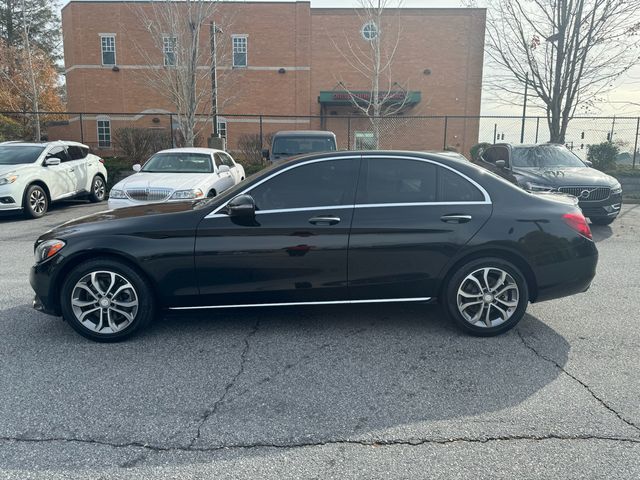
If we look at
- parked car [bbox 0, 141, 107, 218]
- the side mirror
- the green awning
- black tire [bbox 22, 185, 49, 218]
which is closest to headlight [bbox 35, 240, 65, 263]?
the side mirror

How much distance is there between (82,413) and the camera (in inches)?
126

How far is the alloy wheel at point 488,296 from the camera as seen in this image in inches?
173

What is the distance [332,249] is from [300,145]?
7.99 meters

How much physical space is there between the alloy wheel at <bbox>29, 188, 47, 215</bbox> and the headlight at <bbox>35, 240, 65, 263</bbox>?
788 centimetres

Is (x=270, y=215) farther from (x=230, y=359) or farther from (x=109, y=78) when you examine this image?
(x=109, y=78)

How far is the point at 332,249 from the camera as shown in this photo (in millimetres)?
4309

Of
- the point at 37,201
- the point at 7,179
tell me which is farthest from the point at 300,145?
the point at 7,179

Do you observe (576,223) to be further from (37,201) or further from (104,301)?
(37,201)

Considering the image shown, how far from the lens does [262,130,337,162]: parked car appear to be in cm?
1182

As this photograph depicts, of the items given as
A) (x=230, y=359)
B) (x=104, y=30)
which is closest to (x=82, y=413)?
(x=230, y=359)

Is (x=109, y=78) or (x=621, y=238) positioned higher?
(x=109, y=78)

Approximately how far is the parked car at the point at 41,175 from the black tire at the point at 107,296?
7941mm

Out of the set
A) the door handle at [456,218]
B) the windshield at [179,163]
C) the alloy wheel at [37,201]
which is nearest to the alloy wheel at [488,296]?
the door handle at [456,218]

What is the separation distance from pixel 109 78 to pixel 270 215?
106 feet
